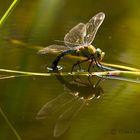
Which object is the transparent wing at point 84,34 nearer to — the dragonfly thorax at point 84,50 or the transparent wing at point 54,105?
the dragonfly thorax at point 84,50

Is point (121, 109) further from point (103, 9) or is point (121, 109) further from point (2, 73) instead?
point (103, 9)

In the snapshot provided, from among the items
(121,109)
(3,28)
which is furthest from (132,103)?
(3,28)

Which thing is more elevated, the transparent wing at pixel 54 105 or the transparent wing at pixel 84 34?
the transparent wing at pixel 84 34

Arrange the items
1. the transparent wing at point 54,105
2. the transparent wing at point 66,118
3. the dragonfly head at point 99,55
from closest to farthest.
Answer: the transparent wing at point 66,118 → the transparent wing at point 54,105 → the dragonfly head at point 99,55

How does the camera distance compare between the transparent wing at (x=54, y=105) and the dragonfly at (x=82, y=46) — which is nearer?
the transparent wing at (x=54, y=105)

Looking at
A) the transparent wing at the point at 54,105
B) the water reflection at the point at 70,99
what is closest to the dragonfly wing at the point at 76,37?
the water reflection at the point at 70,99

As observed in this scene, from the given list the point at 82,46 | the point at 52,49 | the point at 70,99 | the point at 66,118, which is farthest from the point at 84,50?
the point at 66,118

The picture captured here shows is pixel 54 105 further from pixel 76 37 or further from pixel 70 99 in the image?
pixel 76 37
